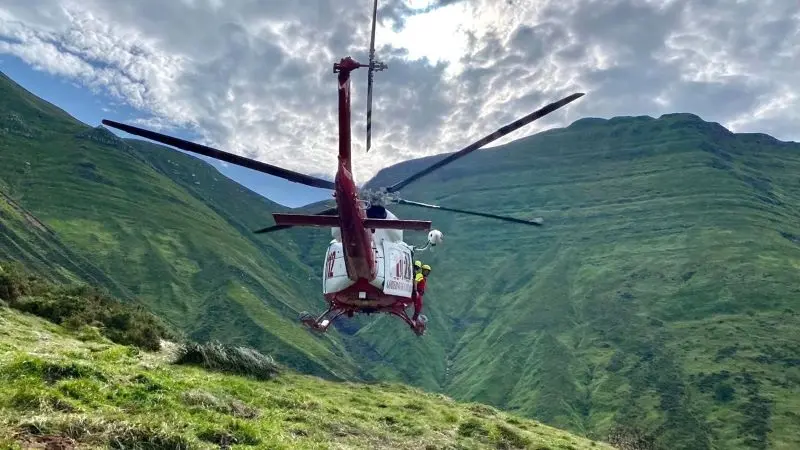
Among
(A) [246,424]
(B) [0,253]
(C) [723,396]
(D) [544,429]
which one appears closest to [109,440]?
(A) [246,424]

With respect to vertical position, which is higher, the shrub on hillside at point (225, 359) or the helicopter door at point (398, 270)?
the helicopter door at point (398, 270)

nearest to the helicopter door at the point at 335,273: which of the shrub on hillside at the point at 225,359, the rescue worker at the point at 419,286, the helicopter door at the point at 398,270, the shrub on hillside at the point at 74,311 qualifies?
the helicopter door at the point at 398,270

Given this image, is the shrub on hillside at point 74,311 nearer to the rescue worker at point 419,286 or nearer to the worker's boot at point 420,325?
the worker's boot at point 420,325

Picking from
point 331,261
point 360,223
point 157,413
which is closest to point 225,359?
point 331,261

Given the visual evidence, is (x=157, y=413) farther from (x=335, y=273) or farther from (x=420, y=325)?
(x=420, y=325)

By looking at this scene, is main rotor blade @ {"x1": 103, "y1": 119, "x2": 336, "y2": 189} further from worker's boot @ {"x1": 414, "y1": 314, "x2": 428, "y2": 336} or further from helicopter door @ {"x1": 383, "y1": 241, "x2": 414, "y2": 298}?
worker's boot @ {"x1": 414, "y1": 314, "x2": 428, "y2": 336}

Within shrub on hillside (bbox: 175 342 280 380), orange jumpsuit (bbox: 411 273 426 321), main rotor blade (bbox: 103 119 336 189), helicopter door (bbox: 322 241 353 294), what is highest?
main rotor blade (bbox: 103 119 336 189)

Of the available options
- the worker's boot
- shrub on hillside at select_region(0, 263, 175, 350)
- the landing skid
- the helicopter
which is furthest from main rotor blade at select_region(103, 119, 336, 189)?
shrub on hillside at select_region(0, 263, 175, 350)
